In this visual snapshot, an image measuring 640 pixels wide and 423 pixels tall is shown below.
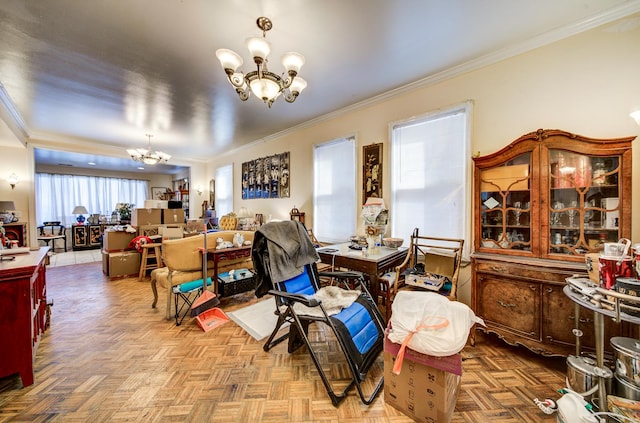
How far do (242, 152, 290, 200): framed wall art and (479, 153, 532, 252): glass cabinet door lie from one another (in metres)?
3.60

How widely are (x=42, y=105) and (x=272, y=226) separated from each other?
4577mm

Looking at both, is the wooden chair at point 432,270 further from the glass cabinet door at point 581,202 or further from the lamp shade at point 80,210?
the lamp shade at point 80,210

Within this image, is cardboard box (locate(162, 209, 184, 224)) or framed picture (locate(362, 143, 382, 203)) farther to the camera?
cardboard box (locate(162, 209, 184, 224))

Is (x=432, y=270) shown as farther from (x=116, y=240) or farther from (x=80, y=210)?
(x=80, y=210)

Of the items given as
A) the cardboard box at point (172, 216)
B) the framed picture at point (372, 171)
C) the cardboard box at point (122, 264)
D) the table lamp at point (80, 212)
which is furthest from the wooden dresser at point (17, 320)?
the table lamp at point (80, 212)

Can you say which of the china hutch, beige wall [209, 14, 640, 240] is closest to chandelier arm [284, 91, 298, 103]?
beige wall [209, 14, 640, 240]

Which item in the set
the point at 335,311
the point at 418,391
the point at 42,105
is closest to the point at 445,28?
the point at 335,311

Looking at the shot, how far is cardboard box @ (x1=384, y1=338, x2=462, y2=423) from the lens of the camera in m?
1.40

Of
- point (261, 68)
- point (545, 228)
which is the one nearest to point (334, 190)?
point (261, 68)

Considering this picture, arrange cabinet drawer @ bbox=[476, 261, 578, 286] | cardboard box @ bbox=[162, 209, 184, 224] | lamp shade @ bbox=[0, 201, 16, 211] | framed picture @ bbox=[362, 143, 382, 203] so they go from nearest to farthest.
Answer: cabinet drawer @ bbox=[476, 261, 578, 286] → framed picture @ bbox=[362, 143, 382, 203] → lamp shade @ bbox=[0, 201, 16, 211] → cardboard box @ bbox=[162, 209, 184, 224]

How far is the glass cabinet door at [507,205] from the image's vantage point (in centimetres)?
225

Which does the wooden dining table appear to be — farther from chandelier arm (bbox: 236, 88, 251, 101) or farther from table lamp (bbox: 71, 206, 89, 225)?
table lamp (bbox: 71, 206, 89, 225)

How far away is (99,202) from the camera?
900 cm

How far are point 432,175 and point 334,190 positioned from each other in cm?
167
